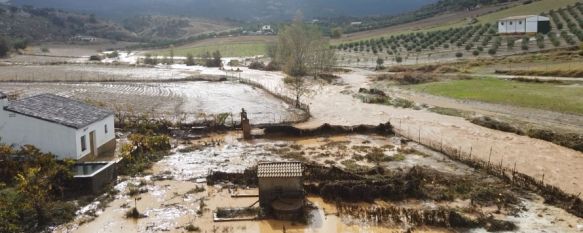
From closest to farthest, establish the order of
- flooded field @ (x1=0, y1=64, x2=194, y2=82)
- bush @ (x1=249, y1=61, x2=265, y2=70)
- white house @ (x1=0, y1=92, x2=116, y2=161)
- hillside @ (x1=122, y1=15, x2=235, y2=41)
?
white house @ (x1=0, y1=92, x2=116, y2=161) < flooded field @ (x1=0, y1=64, x2=194, y2=82) < bush @ (x1=249, y1=61, x2=265, y2=70) < hillside @ (x1=122, y1=15, x2=235, y2=41)

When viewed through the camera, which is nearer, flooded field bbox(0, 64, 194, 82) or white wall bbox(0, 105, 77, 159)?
white wall bbox(0, 105, 77, 159)

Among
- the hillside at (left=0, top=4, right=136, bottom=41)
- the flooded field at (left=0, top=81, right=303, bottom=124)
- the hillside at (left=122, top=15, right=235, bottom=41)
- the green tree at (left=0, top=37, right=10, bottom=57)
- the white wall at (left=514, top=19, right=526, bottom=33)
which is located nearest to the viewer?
the flooded field at (left=0, top=81, right=303, bottom=124)

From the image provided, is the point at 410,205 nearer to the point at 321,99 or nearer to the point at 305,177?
the point at 305,177

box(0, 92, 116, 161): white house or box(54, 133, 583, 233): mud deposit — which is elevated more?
box(0, 92, 116, 161): white house

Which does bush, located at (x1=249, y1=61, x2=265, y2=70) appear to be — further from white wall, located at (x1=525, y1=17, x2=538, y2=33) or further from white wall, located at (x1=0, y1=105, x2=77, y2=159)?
white wall, located at (x1=0, y1=105, x2=77, y2=159)

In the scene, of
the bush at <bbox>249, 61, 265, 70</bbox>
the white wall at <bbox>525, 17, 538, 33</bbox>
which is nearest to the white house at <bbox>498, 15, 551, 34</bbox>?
the white wall at <bbox>525, 17, 538, 33</bbox>

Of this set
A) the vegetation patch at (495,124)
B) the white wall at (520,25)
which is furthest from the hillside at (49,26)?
the vegetation patch at (495,124)
